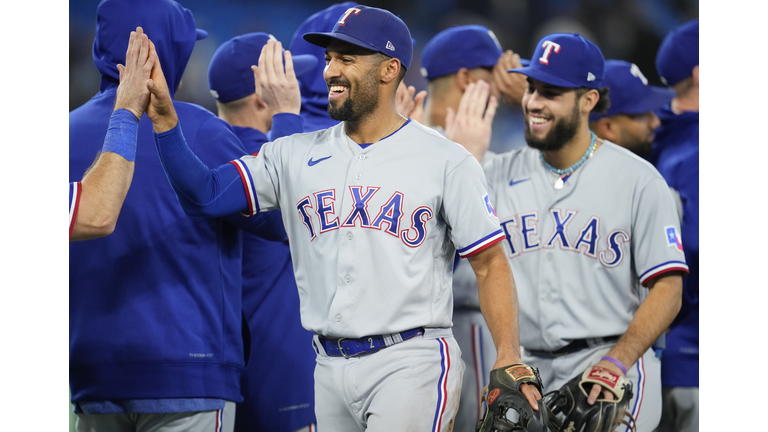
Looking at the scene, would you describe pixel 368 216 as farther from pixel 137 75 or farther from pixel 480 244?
pixel 137 75

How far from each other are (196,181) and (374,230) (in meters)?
0.52

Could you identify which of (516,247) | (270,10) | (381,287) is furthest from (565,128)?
(270,10)

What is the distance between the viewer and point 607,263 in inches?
108

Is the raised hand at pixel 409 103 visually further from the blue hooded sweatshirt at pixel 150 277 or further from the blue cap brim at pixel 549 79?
the blue hooded sweatshirt at pixel 150 277

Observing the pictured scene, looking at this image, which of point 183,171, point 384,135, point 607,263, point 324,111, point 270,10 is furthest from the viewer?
point 270,10

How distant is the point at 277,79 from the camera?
8.12ft

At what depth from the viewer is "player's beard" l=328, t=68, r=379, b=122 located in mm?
2154

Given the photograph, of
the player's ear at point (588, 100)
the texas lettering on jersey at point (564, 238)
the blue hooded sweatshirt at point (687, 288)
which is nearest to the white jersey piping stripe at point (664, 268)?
the texas lettering on jersey at point (564, 238)

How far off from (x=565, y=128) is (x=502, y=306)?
3.67 ft

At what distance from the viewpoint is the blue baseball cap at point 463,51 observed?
3.78m

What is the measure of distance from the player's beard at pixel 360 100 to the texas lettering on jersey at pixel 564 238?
96 cm

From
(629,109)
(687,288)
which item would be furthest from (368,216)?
(629,109)

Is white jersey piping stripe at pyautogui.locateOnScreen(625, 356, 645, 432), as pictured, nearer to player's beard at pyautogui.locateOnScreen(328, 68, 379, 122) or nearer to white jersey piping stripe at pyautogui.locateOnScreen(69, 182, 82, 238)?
player's beard at pyautogui.locateOnScreen(328, 68, 379, 122)

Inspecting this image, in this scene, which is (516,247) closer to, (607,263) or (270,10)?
(607,263)
